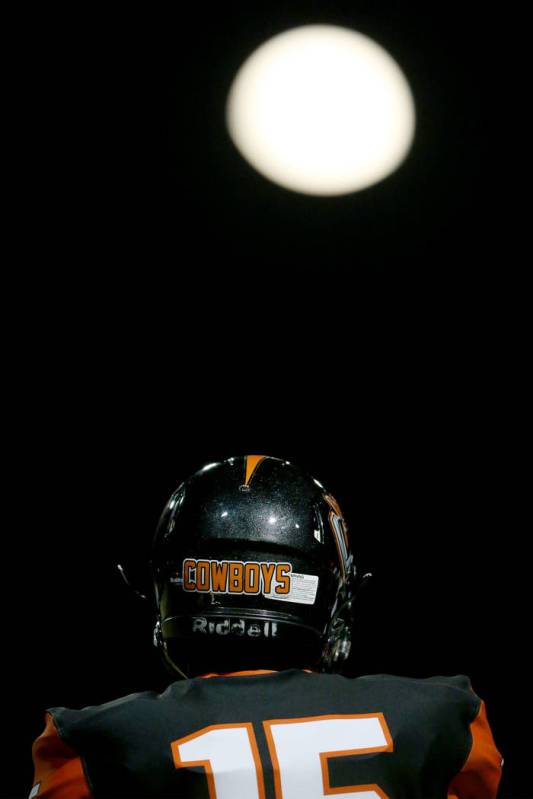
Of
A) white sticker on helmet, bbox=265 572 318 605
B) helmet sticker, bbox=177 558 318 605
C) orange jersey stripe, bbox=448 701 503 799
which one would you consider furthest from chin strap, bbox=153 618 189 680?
orange jersey stripe, bbox=448 701 503 799

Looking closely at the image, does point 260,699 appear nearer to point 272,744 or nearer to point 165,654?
point 272,744

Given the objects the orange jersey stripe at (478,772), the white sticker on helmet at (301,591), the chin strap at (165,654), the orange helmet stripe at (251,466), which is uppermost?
the orange helmet stripe at (251,466)

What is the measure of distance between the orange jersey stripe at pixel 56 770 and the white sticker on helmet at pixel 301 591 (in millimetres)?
456

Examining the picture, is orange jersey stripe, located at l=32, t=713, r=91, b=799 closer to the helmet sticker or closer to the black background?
the helmet sticker

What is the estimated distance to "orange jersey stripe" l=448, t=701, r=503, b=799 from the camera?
1559mm

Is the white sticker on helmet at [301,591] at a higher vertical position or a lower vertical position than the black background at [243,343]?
lower

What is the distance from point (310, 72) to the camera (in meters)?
2.85

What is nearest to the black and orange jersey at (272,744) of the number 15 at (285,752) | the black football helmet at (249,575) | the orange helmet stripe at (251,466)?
the number 15 at (285,752)

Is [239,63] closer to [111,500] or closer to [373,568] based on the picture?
[111,500]

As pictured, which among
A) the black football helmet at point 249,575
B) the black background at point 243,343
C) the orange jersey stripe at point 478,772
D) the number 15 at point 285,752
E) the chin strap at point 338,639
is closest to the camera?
the number 15 at point 285,752

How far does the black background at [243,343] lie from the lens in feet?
9.16

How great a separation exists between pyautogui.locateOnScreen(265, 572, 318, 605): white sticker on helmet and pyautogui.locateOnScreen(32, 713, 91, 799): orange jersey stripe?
46 cm

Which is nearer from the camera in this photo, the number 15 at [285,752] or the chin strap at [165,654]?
the number 15 at [285,752]

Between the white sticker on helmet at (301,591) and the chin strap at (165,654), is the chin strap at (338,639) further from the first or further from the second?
the chin strap at (165,654)
